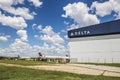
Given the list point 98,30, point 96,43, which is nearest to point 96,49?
point 96,43

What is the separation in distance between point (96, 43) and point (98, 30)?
4.25 metres

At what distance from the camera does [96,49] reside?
6988 centimetres

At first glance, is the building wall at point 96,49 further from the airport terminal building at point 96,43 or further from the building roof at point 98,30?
the building roof at point 98,30

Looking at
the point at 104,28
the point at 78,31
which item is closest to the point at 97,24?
the point at 104,28

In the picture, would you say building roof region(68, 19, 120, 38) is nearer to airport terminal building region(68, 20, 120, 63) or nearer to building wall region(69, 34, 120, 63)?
airport terminal building region(68, 20, 120, 63)

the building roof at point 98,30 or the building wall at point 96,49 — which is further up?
the building roof at point 98,30

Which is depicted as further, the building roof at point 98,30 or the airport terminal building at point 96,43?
the airport terminal building at point 96,43

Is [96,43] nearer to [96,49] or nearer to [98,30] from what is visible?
[96,49]

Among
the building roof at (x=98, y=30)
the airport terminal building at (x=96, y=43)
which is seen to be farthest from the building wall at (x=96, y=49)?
the building roof at (x=98, y=30)

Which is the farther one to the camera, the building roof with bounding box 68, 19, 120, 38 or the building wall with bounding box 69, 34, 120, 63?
the building wall with bounding box 69, 34, 120, 63

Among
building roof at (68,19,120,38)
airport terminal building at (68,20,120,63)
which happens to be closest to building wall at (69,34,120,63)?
airport terminal building at (68,20,120,63)

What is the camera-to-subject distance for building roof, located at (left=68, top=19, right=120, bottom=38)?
65.2m

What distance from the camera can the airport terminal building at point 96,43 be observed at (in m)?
65.5

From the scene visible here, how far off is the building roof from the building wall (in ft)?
4.28
